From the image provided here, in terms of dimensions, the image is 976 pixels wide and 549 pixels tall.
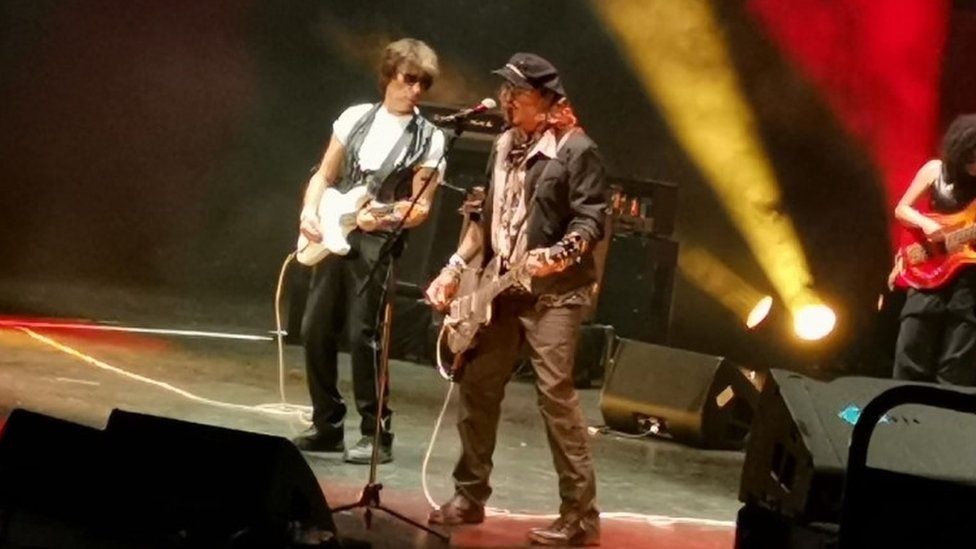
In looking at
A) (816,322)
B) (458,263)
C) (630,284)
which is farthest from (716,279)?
(458,263)

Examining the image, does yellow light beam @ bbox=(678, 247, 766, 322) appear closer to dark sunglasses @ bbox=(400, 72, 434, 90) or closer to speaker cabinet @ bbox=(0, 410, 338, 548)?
dark sunglasses @ bbox=(400, 72, 434, 90)

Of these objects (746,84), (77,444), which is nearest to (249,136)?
(746,84)

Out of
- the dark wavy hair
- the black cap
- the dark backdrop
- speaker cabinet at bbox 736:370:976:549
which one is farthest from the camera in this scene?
the dark backdrop

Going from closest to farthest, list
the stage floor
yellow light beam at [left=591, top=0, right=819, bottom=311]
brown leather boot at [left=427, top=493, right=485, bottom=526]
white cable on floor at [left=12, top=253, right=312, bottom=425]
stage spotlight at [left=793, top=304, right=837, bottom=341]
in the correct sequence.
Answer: brown leather boot at [left=427, top=493, right=485, bottom=526], the stage floor, white cable on floor at [left=12, top=253, right=312, bottom=425], stage spotlight at [left=793, top=304, right=837, bottom=341], yellow light beam at [left=591, top=0, right=819, bottom=311]

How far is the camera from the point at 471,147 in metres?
10.8

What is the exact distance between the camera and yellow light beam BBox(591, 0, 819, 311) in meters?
11.7

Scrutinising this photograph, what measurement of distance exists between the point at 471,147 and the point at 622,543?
536 cm

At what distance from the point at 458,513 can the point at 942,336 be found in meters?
2.80

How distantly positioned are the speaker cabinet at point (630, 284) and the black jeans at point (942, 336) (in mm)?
3476

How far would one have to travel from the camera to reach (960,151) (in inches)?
279

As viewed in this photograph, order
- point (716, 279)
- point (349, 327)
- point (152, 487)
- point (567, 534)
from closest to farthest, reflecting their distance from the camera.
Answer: point (152, 487), point (567, 534), point (349, 327), point (716, 279)

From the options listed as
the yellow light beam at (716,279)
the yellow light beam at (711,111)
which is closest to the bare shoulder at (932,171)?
the yellow light beam at (711,111)

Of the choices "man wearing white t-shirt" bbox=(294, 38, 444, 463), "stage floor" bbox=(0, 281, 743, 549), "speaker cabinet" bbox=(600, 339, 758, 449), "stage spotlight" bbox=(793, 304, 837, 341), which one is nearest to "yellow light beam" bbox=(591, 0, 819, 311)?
"stage spotlight" bbox=(793, 304, 837, 341)

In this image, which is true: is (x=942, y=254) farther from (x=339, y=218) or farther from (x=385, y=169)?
(x=339, y=218)
